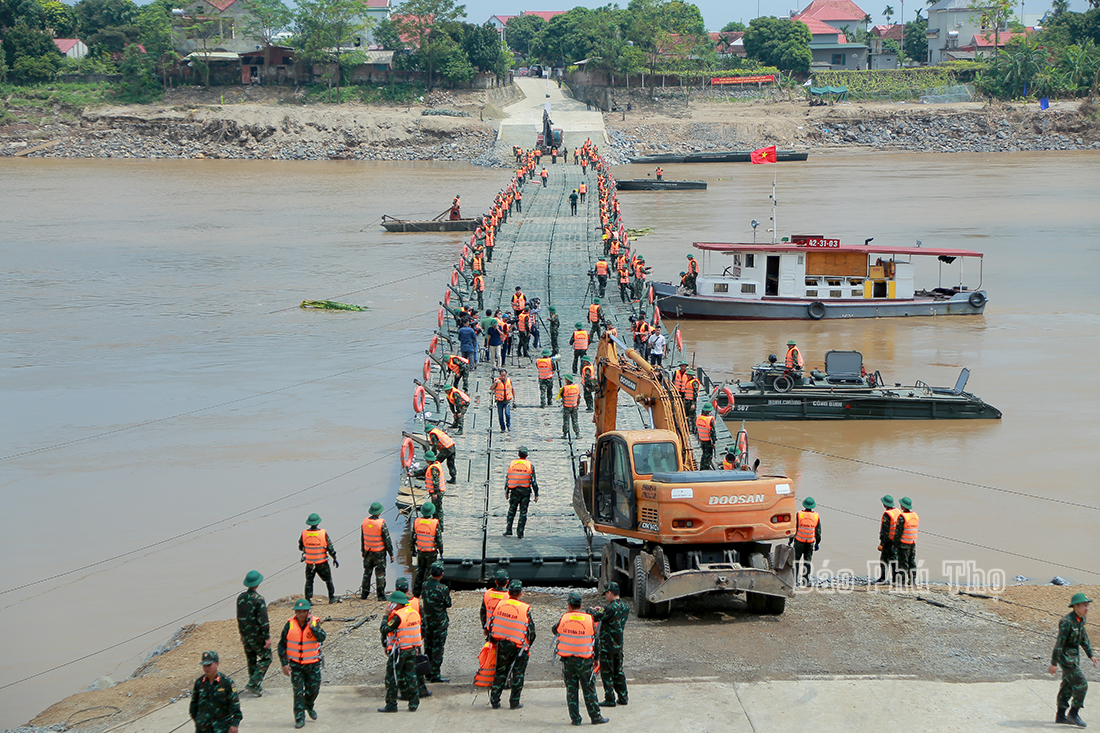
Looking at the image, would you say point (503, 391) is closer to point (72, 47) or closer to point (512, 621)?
point (512, 621)

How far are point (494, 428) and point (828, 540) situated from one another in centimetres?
653

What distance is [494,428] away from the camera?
21172mm

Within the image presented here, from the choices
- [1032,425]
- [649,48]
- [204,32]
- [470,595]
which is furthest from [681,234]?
[204,32]

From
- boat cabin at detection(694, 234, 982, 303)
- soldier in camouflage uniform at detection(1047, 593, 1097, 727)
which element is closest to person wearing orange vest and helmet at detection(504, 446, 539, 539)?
soldier in camouflage uniform at detection(1047, 593, 1097, 727)

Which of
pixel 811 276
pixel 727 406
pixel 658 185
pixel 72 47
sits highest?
pixel 72 47

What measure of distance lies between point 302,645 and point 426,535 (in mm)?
3543

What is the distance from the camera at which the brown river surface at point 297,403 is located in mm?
16656

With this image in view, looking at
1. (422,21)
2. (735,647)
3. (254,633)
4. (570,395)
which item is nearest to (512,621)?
(254,633)

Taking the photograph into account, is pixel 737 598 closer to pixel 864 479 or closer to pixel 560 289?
pixel 864 479

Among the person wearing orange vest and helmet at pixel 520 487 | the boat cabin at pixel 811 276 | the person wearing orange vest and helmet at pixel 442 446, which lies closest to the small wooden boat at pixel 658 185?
the boat cabin at pixel 811 276

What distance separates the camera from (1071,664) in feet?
32.6

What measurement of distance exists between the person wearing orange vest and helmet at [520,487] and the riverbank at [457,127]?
82.4m

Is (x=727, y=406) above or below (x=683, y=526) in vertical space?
below

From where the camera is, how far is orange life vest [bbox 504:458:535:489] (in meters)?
15.4
